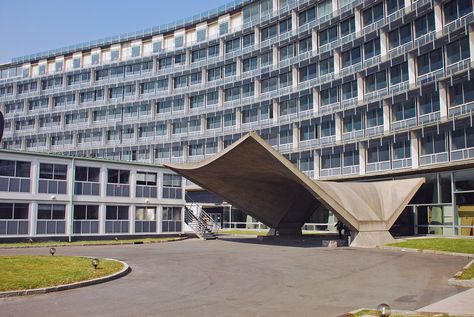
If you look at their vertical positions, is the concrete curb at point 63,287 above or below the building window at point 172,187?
below

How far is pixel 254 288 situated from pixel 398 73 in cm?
3568

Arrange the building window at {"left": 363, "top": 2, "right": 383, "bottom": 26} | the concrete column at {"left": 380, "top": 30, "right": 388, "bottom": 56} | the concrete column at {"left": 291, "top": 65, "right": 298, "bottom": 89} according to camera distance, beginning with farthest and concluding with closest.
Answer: the concrete column at {"left": 291, "top": 65, "right": 298, "bottom": 89} → the building window at {"left": 363, "top": 2, "right": 383, "bottom": 26} → the concrete column at {"left": 380, "top": 30, "right": 388, "bottom": 56}

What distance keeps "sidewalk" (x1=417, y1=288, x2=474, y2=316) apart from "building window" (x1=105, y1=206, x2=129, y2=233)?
31868 mm

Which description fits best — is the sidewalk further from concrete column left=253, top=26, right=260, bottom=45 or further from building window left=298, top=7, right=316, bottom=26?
concrete column left=253, top=26, right=260, bottom=45

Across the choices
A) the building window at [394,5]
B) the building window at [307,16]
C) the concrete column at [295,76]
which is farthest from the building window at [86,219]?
the building window at [307,16]

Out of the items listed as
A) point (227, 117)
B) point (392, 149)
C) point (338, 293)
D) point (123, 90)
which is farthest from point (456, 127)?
point (123, 90)

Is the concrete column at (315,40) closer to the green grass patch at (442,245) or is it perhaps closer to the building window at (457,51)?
the building window at (457,51)

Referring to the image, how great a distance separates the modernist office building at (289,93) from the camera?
40.5 metres

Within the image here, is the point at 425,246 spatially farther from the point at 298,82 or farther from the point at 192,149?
the point at 192,149

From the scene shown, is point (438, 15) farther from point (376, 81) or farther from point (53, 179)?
point (53, 179)

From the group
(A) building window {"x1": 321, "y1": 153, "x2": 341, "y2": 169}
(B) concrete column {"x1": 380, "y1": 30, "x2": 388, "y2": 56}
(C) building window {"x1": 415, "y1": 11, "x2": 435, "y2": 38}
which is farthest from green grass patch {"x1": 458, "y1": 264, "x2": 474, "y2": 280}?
(A) building window {"x1": 321, "y1": 153, "x2": 341, "y2": 169}

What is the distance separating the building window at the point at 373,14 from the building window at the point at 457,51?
33.0 feet

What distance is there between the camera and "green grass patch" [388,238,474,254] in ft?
89.7

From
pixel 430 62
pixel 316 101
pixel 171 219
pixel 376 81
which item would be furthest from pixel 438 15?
pixel 171 219
